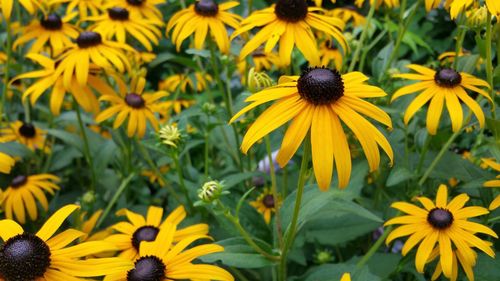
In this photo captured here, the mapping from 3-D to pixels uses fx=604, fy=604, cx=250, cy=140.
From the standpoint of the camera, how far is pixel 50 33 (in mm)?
1752

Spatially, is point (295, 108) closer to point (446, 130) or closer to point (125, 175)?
point (446, 130)

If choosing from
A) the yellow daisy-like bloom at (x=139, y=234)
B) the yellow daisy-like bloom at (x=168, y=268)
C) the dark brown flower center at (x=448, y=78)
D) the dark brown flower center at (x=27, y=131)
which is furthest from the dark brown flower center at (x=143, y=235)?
the dark brown flower center at (x=27, y=131)

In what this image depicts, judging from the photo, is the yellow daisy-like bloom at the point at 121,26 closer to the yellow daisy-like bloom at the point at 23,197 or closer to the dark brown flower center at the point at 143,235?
the yellow daisy-like bloom at the point at 23,197

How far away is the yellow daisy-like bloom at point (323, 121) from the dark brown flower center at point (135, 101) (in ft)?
2.17

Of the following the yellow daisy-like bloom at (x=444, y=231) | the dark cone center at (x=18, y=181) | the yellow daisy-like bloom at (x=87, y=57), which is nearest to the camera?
the yellow daisy-like bloom at (x=444, y=231)

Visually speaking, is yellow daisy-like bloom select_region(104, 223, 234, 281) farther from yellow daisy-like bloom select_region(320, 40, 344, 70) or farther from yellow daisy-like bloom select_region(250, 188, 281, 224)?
yellow daisy-like bloom select_region(320, 40, 344, 70)

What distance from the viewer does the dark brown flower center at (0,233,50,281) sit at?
0.88m

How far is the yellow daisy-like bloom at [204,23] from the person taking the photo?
4.96 feet

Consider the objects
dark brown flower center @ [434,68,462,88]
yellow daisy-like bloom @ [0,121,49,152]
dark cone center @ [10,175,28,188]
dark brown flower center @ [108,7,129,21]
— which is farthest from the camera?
yellow daisy-like bloom @ [0,121,49,152]

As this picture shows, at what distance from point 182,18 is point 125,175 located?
1.64 feet

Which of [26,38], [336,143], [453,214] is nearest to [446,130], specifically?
[453,214]

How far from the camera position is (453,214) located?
119cm

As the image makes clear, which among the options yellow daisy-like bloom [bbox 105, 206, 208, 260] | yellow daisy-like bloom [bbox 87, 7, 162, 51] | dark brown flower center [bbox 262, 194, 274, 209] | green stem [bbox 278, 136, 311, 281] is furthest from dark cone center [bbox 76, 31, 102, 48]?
green stem [bbox 278, 136, 311, 281]

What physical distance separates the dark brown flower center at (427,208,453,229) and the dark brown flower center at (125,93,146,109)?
78cm
